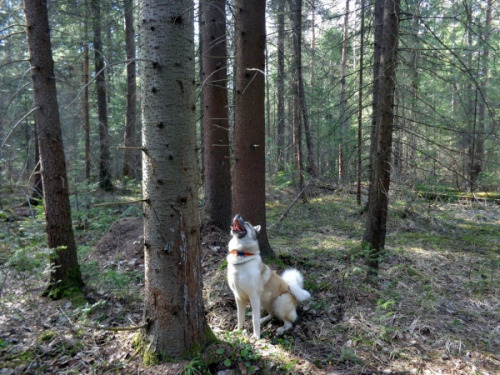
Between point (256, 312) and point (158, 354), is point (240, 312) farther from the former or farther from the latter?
point (158, 354)

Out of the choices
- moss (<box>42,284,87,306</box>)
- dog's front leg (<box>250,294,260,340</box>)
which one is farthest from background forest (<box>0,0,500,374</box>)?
dog's front leg (<box>250,294,260,340</box>)

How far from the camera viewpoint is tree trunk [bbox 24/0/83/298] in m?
5.11

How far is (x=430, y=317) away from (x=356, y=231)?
5.55 metres

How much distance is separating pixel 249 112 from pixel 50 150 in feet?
10.7

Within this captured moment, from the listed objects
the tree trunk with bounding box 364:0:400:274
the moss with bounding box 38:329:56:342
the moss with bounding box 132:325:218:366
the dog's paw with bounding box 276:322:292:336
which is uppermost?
the tree trunk with bounding box 364:0:400:274

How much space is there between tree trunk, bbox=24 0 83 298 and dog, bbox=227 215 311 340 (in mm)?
2671

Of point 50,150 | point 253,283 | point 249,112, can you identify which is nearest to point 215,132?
point 249,112

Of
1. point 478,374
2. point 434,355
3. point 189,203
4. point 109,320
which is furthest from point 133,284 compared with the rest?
point 478,374

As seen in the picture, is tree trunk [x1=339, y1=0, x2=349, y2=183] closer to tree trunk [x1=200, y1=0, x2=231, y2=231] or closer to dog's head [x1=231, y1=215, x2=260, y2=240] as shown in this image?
tree trunk [x1=200, y1=0, x2=231, y2=231]

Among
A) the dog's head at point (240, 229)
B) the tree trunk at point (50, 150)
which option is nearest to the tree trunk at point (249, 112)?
the dog's head at point (240, 229)

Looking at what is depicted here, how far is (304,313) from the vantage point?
200 inches

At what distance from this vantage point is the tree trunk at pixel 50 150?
201 inches

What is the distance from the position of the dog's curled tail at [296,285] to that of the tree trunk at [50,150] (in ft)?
11.2

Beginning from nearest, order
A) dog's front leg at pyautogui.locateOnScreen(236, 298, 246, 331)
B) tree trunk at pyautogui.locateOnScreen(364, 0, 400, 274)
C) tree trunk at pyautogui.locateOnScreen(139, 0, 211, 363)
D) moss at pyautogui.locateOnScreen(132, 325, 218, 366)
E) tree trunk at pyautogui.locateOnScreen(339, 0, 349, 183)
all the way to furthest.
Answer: tree trunk at pyautogui.locateOnScreen(139, 0, 211, 363)
moss at pyautogui.locateOnScreen(132, 325, 218, 366)
dog's front leg at pyautogui.locateOnScreen(236, 298, 246, 331)
tree trunk at pyautogui.locateOnScreen(364, 0, 400, 274)
tree trunk at pyautogui.locateOnScreen(339, 0, 349, 183)
